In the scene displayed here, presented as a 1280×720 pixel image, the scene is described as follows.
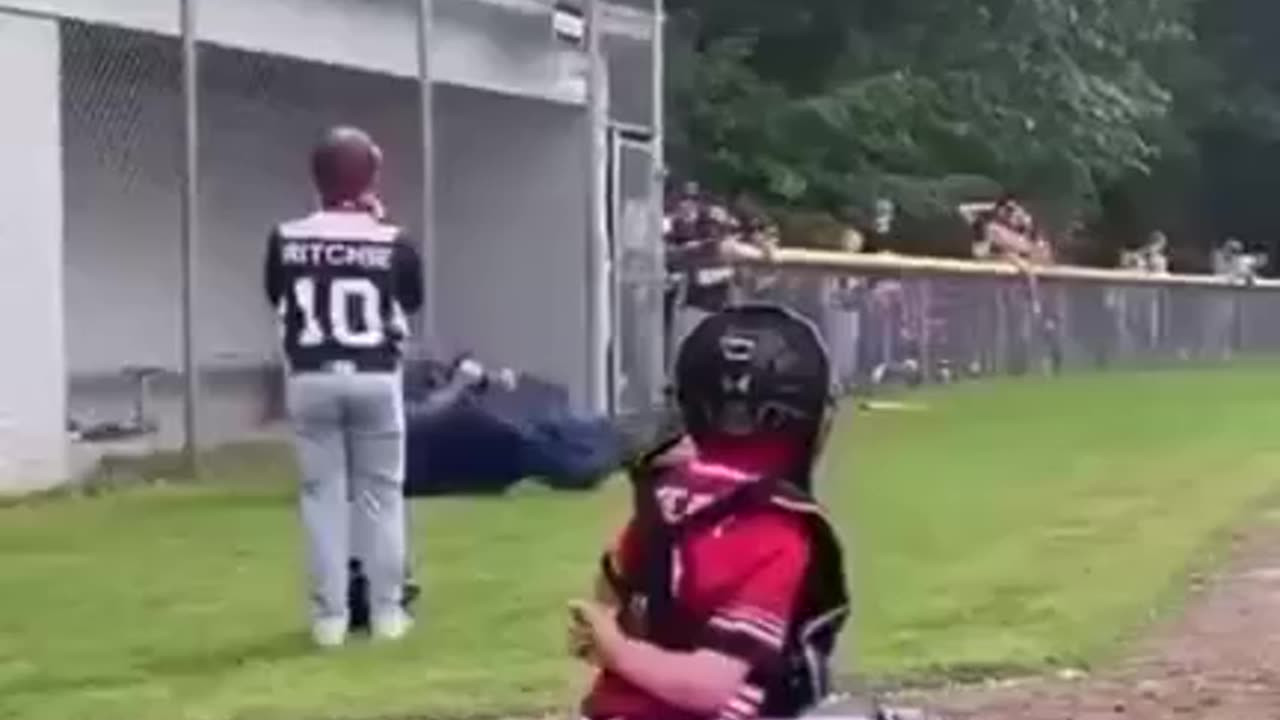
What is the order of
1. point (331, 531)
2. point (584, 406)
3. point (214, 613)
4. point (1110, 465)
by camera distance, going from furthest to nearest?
point (584, 406)
point (1110, 465)
point (214, 613)
point (331, 531)

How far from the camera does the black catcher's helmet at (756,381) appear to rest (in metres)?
4.83

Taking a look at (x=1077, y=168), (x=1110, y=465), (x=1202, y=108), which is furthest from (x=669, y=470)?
(x=1202, y=108)

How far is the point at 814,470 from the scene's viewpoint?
495cm

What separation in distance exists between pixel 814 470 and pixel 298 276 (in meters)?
6.58

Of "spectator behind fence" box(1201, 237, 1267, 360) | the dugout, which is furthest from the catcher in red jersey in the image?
"spectator behind fence" box(1201, 237, 1267, 360)

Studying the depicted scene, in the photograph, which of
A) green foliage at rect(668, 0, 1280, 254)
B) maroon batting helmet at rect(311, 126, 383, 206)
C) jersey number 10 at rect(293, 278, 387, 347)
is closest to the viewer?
maroon batting helmet at rect(311, 126, 383, 206)

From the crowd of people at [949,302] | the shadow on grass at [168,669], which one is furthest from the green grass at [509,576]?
the crowd of people at [949,302]

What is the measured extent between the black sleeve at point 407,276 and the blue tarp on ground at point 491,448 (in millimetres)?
5935

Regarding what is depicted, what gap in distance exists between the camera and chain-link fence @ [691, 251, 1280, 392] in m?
30.9

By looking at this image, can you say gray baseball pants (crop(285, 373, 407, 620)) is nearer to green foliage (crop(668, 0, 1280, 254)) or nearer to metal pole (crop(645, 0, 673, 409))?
metal pole (crop(645, 0, 673, 409))

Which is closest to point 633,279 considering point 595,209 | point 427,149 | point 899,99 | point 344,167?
Result: point 595,209

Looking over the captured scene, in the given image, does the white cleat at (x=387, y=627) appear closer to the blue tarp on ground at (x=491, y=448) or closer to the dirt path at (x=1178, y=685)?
the dirt path at (x=1178, y=685)

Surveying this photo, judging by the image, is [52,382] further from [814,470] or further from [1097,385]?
[1097,385]

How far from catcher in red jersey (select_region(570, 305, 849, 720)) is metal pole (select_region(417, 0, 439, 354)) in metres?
16.4
